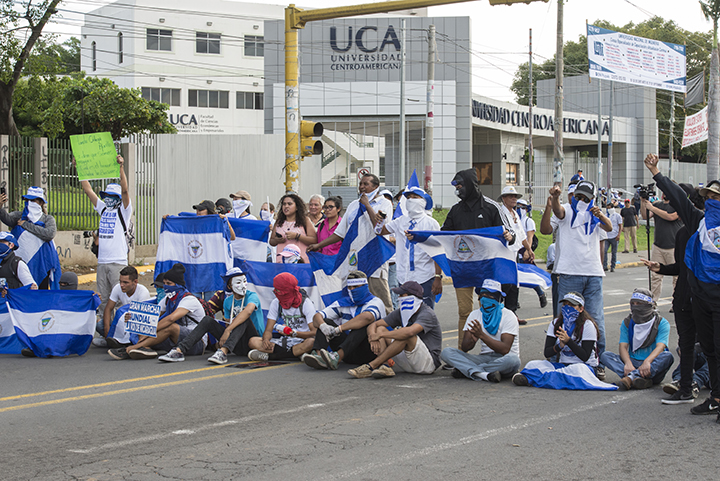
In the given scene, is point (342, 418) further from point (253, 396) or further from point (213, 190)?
point (213, 190)

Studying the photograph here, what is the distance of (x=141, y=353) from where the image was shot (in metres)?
9.12

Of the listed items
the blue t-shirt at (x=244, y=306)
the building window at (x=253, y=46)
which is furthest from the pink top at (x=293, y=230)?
the building window at (x=253, y=46)

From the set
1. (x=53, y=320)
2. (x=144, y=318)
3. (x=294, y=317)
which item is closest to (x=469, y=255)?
(x=294, y=317)

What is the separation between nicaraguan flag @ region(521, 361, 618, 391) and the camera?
7.48 meters

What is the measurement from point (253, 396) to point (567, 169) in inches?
1891

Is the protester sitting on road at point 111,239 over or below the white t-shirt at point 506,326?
over

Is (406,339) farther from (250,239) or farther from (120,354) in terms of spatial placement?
(250,239)

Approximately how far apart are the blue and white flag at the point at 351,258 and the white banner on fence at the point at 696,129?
23.1 m

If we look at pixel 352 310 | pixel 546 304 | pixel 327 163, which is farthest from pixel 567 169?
pixel 352 310

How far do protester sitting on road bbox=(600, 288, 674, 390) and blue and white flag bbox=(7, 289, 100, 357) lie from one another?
6369 millimetres

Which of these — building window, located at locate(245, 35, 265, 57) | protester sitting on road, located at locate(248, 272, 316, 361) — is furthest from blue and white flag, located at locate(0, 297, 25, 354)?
building window, located at locate(245, 35, 265, 57)

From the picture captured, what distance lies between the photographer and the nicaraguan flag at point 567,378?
24.5 ft

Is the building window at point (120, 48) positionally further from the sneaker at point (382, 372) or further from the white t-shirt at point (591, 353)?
the white t-shirt at point (591, 353)

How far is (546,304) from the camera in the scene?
14.2 m
